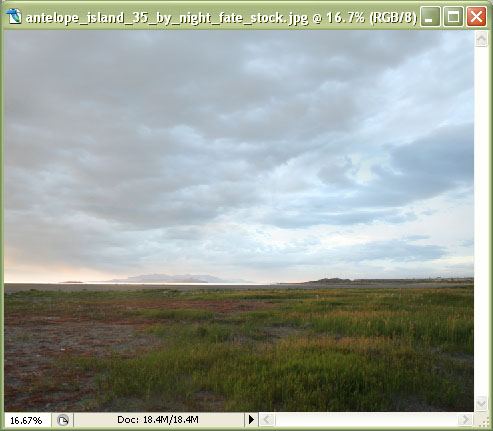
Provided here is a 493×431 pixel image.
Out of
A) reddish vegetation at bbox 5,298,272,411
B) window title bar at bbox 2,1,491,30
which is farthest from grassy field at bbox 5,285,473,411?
window title bar at bbox 2,1,491,30

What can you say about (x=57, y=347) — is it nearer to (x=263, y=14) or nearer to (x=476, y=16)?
(x=263, y=14)

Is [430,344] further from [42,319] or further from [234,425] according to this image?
[42,319]

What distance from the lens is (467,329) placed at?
15.0 m

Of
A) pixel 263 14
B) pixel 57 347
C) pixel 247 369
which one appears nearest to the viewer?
pixel 263 14

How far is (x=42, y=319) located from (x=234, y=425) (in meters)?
23.0

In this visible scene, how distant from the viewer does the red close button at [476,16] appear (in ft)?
21.1

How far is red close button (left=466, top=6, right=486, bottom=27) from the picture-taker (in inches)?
253

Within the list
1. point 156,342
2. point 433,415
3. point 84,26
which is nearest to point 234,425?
point 433,415

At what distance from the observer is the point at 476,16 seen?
6.49m

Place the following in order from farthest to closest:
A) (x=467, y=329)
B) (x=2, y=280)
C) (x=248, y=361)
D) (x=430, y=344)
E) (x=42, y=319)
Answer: (x=42, y=319), (x=467, y=329), (x=430, y=344), (x=248, y=361), (x=2, y=280)

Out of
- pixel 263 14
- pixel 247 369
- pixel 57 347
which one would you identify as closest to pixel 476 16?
pixel 263 14

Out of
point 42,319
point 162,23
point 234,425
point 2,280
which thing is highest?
point 162,23

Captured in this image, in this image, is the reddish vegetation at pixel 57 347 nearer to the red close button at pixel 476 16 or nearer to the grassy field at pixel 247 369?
the grassy field at pixel 247 369

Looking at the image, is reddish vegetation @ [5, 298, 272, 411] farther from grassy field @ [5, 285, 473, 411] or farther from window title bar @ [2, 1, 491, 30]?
window title bar @ [2, 1, 491, 30]
